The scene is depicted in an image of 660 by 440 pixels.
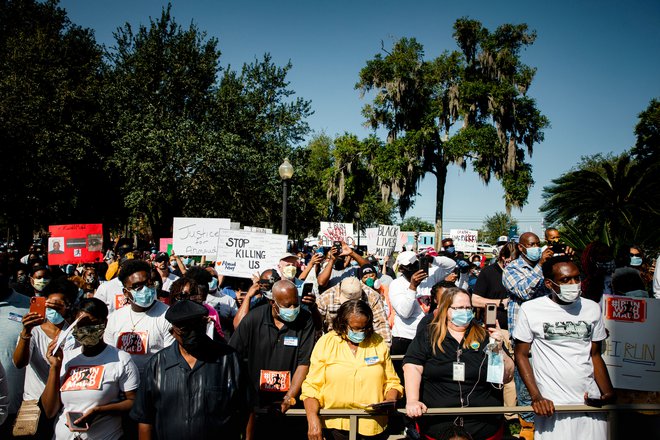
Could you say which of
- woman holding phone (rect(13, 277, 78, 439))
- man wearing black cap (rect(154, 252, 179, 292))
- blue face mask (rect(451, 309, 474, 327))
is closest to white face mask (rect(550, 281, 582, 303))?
blue face mask (rect(451, 309, 474, 327))

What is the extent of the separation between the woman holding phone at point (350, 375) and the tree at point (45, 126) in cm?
2171

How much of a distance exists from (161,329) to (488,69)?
31.2 metres

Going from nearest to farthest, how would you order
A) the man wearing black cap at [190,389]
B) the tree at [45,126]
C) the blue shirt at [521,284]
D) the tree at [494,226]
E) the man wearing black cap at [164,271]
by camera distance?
the man wearing black cap at [190,389], the blue shirt at [521,284], the man wearing black cap at [164,271], the tree at [45,126], the tree at [494,226]

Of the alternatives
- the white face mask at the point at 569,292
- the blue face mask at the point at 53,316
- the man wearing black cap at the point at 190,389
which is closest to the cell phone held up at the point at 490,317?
the white face mask at the point at 569,292

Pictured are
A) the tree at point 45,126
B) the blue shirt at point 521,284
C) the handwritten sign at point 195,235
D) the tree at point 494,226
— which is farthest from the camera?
the tree at point 494,226

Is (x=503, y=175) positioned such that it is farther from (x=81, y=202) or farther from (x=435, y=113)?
(x=81, y=202)

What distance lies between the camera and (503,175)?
30547 mm

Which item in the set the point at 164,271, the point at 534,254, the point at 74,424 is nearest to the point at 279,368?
the point at 74,424

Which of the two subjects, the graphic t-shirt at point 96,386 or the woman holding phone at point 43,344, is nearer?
the graphic t-shirt at point 96,386

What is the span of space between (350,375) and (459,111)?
30.0m

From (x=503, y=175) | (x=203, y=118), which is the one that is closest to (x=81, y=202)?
(x=203, y=118)

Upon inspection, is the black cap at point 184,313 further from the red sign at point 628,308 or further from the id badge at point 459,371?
the red sign at point 628,308

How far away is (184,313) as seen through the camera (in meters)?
3.06

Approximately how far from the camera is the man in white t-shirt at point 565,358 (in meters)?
3.86
